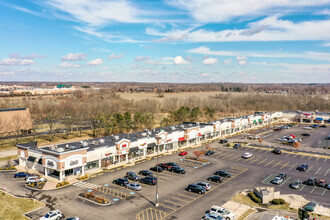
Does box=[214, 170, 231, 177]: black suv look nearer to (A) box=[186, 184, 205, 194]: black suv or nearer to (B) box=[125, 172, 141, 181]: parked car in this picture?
(A) box=[186, 184, 205, 194]: black suv

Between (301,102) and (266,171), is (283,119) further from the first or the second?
(266,171)

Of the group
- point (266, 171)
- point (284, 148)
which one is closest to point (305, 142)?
point (284, 148)

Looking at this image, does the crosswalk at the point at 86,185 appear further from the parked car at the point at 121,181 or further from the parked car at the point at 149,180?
the parked car at the point at 149,180

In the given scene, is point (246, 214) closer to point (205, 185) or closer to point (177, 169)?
point (205, 185)

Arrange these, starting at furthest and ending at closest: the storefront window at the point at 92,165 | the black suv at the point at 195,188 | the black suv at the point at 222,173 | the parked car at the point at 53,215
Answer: the storefront window at the point at 92,165 < the black suv at the point at 222,173 < the black suv at the point at 195,188 < the parked car at the point at 53,215

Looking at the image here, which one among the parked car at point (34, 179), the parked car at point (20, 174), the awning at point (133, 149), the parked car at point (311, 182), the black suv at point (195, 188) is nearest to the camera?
the black suv at point (195, 188)

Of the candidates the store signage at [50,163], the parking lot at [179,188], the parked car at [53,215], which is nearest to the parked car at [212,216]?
the parking lot at [179,188]
